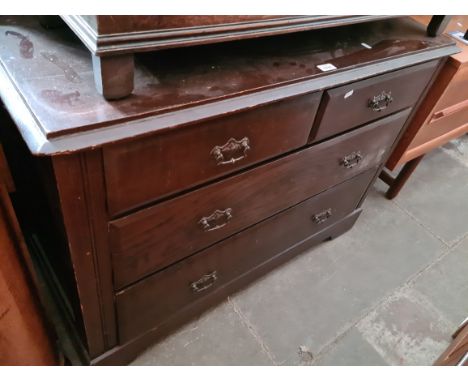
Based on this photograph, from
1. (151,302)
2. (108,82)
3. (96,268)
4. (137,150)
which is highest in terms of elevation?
(108,82)

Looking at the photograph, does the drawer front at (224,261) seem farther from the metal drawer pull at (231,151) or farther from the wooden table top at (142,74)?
the wooden table top at (142,74)

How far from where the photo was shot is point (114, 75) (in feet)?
2.11

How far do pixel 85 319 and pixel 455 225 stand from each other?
177cm

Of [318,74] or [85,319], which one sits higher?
[318,74]

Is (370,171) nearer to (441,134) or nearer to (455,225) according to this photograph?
(441,134)

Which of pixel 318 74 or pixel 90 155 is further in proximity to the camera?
pixel 318 74

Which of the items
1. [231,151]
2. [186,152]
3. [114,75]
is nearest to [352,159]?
[231,151]

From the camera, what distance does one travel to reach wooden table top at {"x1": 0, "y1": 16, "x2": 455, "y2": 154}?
63cm

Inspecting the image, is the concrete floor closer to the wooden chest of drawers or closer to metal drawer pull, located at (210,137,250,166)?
the wooden chest of drawers

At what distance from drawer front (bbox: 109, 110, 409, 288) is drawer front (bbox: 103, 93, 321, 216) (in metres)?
0.05

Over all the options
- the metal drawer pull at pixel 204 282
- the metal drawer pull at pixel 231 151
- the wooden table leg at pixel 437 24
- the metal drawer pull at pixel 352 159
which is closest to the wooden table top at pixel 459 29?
the wooden table leg at pixel 437 24

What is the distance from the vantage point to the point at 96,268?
858mm

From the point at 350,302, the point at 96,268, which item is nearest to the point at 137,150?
the point at 96,268

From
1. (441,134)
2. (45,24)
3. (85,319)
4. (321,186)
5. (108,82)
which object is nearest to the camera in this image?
(108,82)
